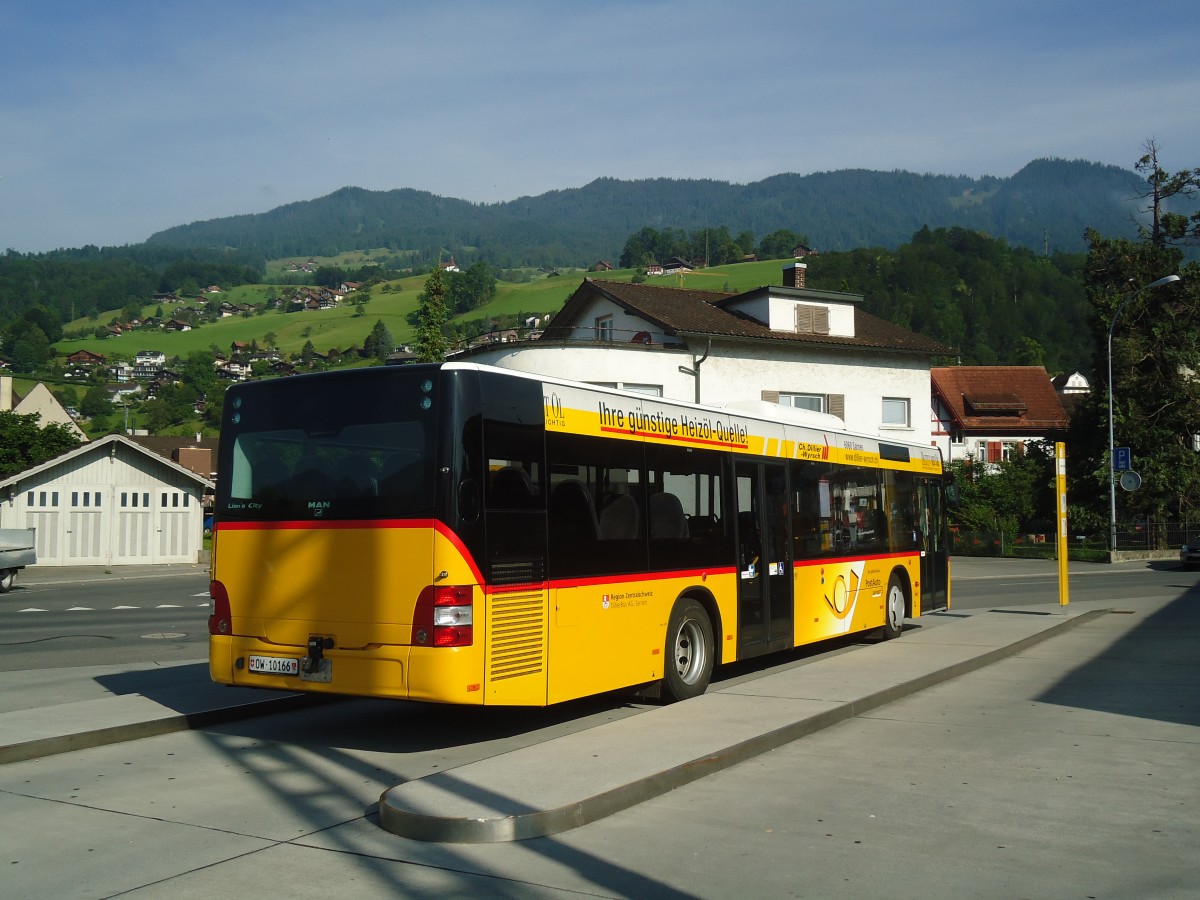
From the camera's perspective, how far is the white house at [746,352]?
40.6 m

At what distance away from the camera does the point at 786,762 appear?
28.1ft

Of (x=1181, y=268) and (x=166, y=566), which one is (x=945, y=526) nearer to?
(x=166, y=566)

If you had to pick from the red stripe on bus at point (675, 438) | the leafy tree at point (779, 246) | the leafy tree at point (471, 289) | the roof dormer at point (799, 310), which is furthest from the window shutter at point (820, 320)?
the leafy tree at point (779, 246)

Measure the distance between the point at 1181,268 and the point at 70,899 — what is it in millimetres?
55563

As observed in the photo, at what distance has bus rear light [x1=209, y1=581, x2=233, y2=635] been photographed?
9.41m

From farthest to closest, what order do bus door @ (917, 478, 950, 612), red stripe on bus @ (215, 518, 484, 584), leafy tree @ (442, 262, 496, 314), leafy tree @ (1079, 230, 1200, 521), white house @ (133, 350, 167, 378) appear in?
white house @ (133, 350, 167, 378) → leafy tree @ (442, 262, 496, 314) → leafy tree @ (1079, 230, 1200, 521) → bus door @ (917, 478, 950, 612) → red stripe on bus @ (215, 518, 484, 584)

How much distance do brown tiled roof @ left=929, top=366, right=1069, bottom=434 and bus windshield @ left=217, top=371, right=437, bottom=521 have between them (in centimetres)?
7484

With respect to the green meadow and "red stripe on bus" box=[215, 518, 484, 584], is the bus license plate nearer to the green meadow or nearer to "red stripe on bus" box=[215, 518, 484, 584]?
"red stripe on bus" box=[215, 518, 484, 584]

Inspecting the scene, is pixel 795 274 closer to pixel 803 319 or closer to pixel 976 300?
pixel 803 319

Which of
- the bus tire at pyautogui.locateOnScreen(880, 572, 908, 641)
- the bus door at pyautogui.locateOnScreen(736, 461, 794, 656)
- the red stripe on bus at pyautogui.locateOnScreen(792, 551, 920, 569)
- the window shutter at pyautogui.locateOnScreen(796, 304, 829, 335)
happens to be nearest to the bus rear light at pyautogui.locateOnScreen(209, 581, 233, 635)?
the bus door at pyautogui.locateOnScreen(736, 461, 794, 656)

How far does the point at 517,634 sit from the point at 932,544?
11.6m

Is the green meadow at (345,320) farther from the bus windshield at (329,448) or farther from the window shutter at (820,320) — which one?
the bus windshield at (329,448)

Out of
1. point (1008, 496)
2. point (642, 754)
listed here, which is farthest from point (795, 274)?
point (642, 754)

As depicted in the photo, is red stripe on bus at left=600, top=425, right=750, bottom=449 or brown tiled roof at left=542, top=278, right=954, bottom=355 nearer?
red stripe on bus at left=600, top=425, right=750, bottom=449
